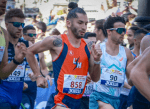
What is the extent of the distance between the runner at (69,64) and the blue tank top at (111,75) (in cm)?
60

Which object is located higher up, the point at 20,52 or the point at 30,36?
the point at 20,52

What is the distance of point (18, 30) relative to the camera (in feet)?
15.5

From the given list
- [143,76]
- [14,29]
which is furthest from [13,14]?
[143,76]

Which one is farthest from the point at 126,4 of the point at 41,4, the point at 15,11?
the point at 15,11

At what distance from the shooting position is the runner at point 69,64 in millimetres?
3799

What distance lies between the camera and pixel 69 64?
385 centimetres

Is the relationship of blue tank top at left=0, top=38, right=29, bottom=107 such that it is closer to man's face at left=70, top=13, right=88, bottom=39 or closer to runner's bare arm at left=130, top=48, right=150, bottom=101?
man's face at left=70, top=13, right=88, bottom=39

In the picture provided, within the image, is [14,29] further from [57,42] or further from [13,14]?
[57,42]

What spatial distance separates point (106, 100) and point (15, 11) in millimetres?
2578

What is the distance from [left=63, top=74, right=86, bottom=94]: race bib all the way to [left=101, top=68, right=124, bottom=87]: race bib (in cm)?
91

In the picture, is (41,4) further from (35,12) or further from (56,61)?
(56,61)

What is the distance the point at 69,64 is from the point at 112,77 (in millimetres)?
1184

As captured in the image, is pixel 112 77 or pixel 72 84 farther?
pixel 112 77

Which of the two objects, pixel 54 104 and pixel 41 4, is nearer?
pixel 54 104
